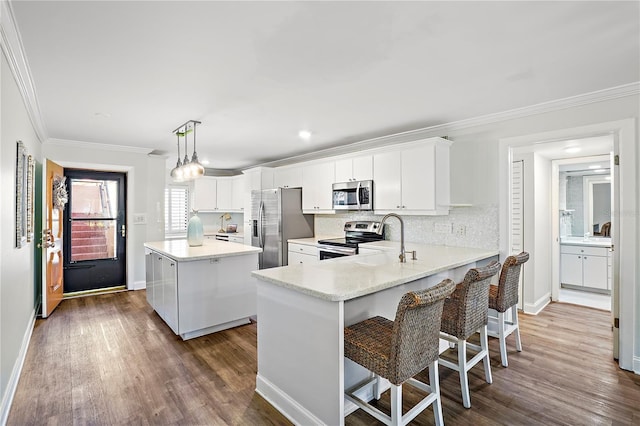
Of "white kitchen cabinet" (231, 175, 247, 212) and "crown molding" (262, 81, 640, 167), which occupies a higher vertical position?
"crown molding" (262, 81, 640, 167)

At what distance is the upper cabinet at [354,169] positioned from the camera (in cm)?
432

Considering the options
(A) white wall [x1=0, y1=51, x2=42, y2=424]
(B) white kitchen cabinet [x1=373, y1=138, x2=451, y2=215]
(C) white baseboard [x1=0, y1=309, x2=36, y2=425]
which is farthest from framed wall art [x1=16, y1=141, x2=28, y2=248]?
Result: (B) white kitchen cabinet [x1=373, y1=138, x2=451, y2=215]

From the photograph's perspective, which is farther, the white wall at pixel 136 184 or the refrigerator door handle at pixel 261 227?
the refrigerator door handle at pixel 261 227

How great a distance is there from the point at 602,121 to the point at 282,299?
3.09 metres

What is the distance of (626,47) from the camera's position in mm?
2021

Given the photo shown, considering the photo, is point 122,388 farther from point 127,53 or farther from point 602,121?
point 602,121

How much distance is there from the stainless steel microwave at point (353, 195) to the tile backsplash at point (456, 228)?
0.42 meters

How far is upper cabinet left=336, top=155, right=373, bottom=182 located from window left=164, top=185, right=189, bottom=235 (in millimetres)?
3909

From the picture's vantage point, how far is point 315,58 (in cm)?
215

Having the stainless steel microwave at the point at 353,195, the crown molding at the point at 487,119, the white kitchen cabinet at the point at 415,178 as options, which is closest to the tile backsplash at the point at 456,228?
the white kitchen cabinet at the point at 415,178

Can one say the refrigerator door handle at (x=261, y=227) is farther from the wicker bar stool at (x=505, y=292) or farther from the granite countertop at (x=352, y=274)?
the wicker bar stool at (x=505, y=292)

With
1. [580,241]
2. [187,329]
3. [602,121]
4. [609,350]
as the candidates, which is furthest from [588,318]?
[187,329]

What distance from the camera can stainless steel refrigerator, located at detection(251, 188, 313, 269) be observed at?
205 inches

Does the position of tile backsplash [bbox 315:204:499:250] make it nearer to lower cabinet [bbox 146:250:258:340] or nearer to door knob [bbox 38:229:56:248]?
lower cabinet [bbox 146:250:258:340]
